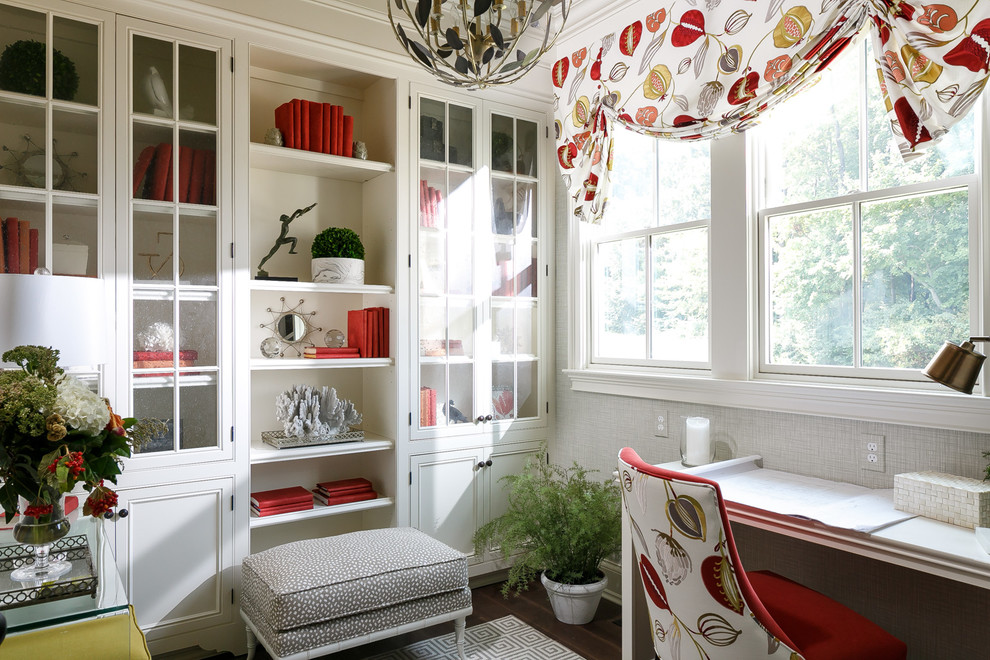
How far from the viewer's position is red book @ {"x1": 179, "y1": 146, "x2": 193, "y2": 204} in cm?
261

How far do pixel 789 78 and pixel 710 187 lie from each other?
60cm

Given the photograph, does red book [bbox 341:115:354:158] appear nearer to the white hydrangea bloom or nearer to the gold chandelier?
the white hydrangea bloom

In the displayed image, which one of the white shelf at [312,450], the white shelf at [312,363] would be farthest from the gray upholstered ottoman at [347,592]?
the white shelf at [312,363]

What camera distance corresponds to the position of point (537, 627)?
9.57 ft

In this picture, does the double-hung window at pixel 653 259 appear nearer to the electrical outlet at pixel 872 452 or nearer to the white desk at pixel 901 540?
the electrical outlet at pixel 872 452

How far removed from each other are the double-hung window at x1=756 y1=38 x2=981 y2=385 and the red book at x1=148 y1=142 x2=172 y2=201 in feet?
7.58

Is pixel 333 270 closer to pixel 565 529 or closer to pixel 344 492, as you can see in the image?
A: pixel 344 492

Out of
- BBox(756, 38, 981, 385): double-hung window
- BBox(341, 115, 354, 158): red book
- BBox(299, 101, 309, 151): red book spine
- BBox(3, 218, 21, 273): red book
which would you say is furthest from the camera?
BBox(341, 115, 354, 158): red book

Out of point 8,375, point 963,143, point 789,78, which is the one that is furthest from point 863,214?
point 8,375

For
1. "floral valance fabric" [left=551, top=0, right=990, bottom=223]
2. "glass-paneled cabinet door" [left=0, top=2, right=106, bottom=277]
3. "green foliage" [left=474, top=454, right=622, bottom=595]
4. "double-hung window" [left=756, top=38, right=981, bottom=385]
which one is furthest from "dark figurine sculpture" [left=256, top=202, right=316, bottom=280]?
"double-hung window" [left=756, top=38, right=981, bottom=385]

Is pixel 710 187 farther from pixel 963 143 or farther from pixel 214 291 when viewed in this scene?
pixel 214 291

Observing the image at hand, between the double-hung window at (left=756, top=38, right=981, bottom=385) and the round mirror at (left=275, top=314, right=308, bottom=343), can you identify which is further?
the round mirror at (left=275, top=314, right=308, bottom=343)

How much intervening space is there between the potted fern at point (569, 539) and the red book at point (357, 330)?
988mm

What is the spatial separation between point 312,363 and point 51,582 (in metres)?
1.45
